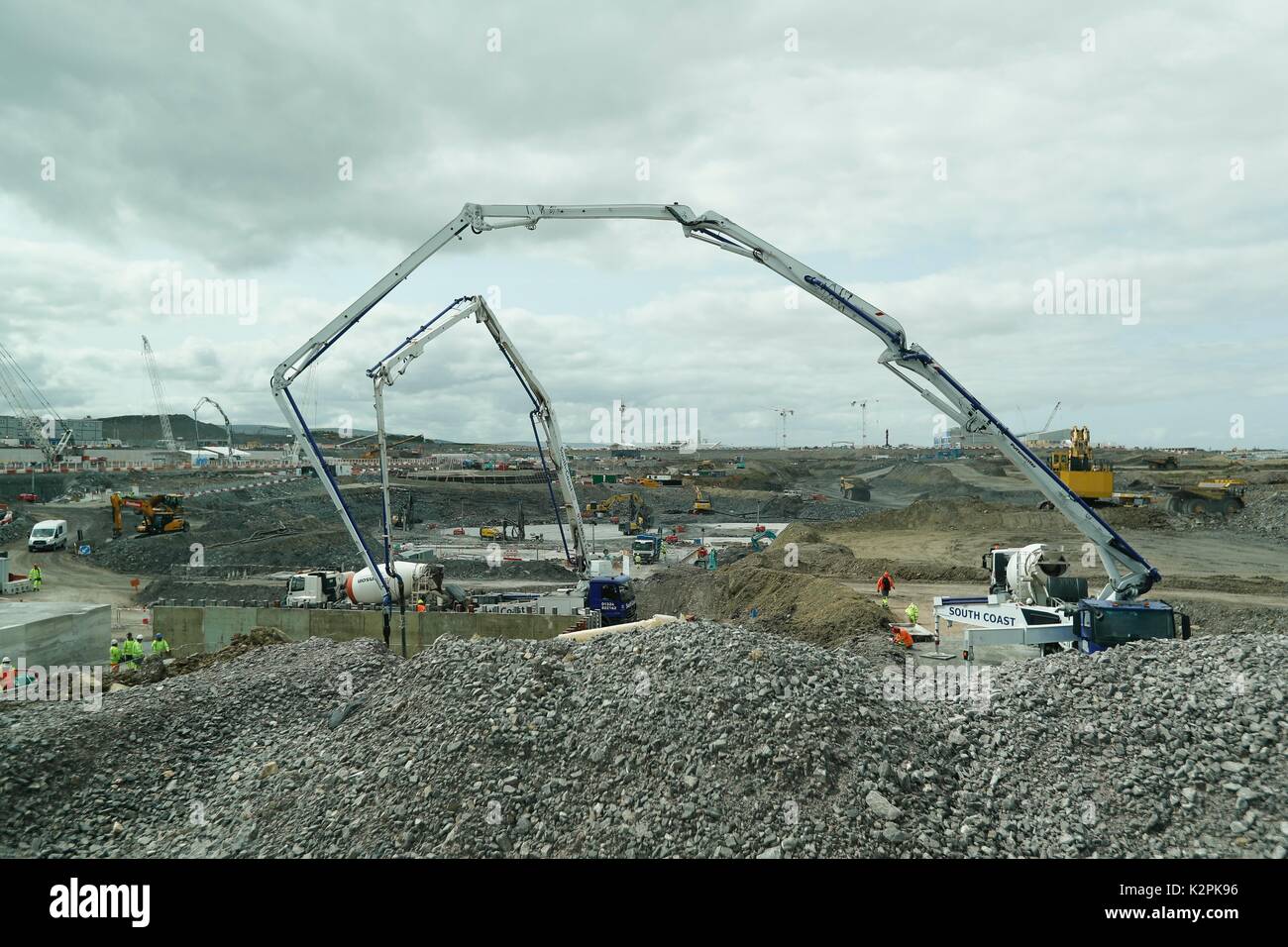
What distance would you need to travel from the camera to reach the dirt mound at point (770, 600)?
20.0 m

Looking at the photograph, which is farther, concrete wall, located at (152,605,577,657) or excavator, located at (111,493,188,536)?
excavator, located at (111,493,188,536)

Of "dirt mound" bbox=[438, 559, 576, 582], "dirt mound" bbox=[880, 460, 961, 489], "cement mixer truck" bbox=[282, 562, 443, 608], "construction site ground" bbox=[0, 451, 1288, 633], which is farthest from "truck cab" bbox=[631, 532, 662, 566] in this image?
"dirt mound" bbox=[880, 460, 961, 489]

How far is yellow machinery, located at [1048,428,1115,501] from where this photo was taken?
135ft

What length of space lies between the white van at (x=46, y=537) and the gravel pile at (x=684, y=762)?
34.8 m

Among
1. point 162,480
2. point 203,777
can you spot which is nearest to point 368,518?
point 162,480

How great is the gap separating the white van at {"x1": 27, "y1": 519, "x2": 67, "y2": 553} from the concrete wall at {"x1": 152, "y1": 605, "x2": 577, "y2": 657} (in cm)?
2082

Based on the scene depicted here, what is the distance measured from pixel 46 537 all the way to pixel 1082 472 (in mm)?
55048

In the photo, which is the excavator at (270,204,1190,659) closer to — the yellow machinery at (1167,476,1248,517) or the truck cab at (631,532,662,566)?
the truck cab at (631,532,662,566)

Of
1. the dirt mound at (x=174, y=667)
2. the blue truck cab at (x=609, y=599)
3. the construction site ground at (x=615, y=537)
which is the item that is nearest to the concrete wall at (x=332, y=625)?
the blue truck cab at (x=609, y=599)

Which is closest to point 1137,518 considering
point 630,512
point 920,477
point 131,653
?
point 630,512

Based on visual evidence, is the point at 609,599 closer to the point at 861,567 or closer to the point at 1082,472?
the point at 861,567

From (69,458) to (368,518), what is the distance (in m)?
55.3

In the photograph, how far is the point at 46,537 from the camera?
39.0 metres

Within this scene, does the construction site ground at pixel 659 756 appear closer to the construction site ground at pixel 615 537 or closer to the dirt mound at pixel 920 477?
the construction site ground at pixel 615 537
